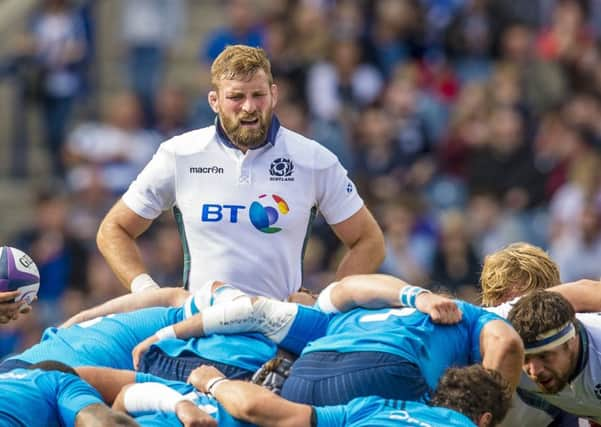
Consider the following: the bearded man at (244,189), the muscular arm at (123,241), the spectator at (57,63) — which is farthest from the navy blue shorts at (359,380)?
the spectator at (57,63)

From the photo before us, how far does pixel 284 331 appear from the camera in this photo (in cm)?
805

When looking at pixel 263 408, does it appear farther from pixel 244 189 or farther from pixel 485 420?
pixel 244 189

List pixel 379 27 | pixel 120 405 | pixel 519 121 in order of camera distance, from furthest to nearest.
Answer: pixel 379 27 < pixel 519 121 < pixel 120 405

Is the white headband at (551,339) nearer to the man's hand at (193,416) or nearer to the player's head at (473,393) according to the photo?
the player's head at (473,393)

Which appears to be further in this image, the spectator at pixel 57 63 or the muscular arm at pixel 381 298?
the spectator at pixel 57 63

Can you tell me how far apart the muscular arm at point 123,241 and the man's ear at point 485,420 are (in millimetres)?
2548

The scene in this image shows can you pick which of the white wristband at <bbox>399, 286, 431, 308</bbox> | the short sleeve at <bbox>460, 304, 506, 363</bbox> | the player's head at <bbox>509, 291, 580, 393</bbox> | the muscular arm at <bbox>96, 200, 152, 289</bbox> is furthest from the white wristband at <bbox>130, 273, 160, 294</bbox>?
the player's head at <bbox>509, 291, 580, 393</bbox>

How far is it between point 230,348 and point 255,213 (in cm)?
94

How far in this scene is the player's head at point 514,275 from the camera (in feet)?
27.8

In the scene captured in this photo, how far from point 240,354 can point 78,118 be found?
872 centimetres

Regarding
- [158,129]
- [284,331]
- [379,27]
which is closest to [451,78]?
[379,27]

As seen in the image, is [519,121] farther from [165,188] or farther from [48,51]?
[165,188]

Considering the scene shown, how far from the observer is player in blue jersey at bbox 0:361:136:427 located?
7164mm

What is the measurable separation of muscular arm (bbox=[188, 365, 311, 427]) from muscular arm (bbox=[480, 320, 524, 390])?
0.89m
